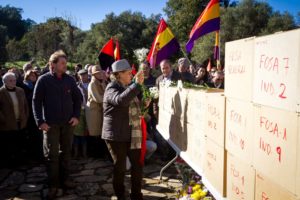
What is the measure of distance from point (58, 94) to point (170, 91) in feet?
5.63

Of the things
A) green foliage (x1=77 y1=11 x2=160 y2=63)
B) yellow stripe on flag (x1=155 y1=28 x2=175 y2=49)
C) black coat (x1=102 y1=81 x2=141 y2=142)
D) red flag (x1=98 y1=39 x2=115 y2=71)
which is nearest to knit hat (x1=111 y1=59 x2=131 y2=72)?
black coat (x1=102 y1=81 x2=141 y2=142)

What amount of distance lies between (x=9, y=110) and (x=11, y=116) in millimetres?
135

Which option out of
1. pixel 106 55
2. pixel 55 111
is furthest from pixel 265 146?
pixel 106 55

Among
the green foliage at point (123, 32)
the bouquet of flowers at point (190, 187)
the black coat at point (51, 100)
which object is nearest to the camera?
the bouquet of flowers at point (190, 187)

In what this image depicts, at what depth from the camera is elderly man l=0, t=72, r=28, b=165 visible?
6934 mm

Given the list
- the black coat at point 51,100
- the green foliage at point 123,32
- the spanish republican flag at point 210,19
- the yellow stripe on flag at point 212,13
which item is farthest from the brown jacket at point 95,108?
the green foliage at point 123,32

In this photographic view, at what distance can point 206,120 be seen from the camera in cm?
368

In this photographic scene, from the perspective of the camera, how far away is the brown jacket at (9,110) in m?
6.93

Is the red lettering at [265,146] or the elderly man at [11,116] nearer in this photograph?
the red lettering at [265,146]

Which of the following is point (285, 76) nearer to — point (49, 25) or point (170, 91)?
point (170, 91)

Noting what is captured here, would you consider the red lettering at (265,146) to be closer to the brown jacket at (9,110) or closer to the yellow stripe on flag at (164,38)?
the yellow stripe on flag at (164,38)

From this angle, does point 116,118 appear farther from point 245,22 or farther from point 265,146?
point 245,22

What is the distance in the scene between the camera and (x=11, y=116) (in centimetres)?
700

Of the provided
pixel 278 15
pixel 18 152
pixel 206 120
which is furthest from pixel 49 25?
pixel 206 120
